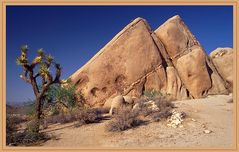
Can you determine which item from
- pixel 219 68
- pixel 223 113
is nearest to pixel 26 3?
pixel 223 113

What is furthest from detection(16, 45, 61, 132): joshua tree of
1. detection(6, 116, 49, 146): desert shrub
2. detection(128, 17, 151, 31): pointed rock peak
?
detection(128, 17, 151, 31): pointed rock peak

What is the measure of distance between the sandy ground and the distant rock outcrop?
623 centimetres

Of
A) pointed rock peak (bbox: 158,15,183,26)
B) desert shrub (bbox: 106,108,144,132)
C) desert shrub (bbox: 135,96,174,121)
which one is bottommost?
desert shrub (bbox: 106,108,144,132)

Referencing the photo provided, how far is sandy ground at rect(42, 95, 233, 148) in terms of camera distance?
8.95 metres

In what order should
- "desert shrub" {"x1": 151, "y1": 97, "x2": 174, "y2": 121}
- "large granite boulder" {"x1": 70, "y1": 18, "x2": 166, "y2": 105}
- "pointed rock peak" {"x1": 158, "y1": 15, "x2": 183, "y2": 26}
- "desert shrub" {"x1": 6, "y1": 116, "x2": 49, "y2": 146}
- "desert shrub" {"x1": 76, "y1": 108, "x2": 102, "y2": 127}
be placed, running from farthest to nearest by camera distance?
1. "pointed rock peak" {"x1": 158, "y1": 15, "x2": 183, "y2": 26}
2. "large granite boulder" {"x1": 70, "y1": 18, "x2": 166, "y2": 105}
3. "desert shrub" {"x1": 76, "y1": 108, "x2": 102, "y2": 127}
4. "desert shrub" {"x1": 151, "y1": 97, "x2": 174, "y2": 121}
5. "desert shrub" {"x1": 6, "y1": 116, "x2": 49, "y2": 146}

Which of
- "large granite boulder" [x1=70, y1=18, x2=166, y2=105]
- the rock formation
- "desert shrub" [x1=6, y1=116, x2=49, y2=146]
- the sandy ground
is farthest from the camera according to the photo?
the rock formation

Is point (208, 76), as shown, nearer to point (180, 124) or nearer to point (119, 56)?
point (119, 56)

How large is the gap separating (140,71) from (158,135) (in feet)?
30.7

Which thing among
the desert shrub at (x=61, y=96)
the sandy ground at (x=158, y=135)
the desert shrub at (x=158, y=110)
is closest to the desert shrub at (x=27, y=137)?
the sandy ground at (x=158, y=135)

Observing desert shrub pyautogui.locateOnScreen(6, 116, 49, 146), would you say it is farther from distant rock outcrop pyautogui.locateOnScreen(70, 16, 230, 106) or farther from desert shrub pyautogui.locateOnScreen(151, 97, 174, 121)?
distant rock outcrop pyautogui.locateOnScreen(70, 16, 230, 106)

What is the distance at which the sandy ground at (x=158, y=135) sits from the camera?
8945 mm

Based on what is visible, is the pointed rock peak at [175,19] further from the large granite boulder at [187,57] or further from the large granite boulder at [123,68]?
the large granite boulder at [123,68]

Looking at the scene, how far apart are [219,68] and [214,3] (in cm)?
1494

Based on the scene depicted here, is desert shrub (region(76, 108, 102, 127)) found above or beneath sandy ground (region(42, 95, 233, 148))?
above
